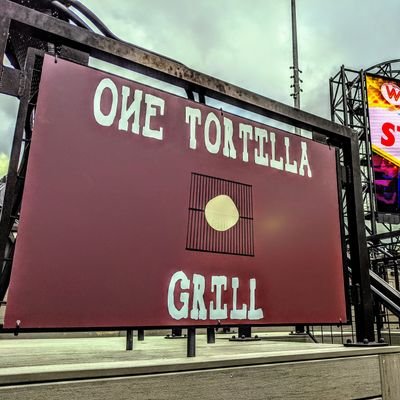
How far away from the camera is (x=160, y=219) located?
1.80 metres

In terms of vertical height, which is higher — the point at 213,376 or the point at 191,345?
the point at 191,345

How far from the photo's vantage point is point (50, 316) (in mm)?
1481

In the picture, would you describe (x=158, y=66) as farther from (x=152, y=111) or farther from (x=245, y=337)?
(x=245, y=337)

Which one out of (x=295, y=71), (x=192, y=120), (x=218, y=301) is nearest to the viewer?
(x=218, y=301)

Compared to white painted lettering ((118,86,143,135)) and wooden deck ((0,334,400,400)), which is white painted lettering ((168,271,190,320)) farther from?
white painted lettering ((118,86,143,135))

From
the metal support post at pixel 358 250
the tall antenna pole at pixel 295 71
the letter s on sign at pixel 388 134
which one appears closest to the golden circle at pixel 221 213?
the metal support post at pixel 358 250

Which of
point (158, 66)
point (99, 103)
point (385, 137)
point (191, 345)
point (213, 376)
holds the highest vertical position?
point (385, 137)

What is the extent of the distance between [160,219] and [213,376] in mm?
686

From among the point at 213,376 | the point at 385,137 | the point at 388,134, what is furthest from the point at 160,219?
the point at 388,134

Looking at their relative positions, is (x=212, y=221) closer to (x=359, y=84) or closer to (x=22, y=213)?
(x=22, y=213)

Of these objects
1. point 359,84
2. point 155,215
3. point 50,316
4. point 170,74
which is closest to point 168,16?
point 170,74

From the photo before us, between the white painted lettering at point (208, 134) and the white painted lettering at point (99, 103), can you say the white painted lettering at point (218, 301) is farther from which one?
the white painted lettering at point (99, 103)

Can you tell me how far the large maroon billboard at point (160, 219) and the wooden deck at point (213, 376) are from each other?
194 mm

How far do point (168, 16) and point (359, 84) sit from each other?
36.1ft
